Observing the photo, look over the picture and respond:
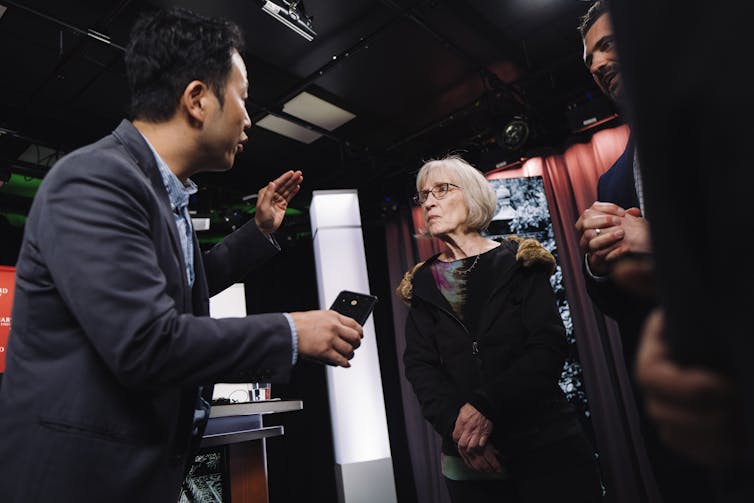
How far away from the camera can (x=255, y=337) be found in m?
0.88

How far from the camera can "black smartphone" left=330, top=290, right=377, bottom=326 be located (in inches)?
46.8

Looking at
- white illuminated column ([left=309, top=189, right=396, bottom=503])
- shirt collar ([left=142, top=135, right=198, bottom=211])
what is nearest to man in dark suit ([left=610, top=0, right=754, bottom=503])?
shirt collar ([left=142, top=135, right=198, bottom=211])

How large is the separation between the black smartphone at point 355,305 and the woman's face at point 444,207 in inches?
32.7

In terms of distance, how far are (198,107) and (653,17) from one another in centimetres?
111

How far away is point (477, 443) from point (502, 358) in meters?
0.29

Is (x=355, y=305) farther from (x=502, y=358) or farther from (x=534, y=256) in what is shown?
(x=534, y=256)

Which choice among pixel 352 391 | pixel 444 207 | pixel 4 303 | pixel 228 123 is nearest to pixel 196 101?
pixel 228 123

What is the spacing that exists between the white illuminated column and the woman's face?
2.22 meters

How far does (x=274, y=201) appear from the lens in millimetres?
1636

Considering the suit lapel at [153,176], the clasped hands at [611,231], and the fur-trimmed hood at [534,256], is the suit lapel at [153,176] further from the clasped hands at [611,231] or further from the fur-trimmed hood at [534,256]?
the fur-trimmed hood at [534,256]

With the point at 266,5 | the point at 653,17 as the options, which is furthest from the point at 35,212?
the point at 266,5

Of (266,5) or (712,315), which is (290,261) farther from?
→ (712,315)

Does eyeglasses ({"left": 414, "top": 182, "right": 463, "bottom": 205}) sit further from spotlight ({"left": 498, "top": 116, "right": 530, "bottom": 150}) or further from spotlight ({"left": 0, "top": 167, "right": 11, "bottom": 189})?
spotlight ({"left": 0, "top": 167, "right": 11, "bottom": 189})

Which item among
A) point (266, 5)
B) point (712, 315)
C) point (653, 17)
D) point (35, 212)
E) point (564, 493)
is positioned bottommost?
point (564, 493)
